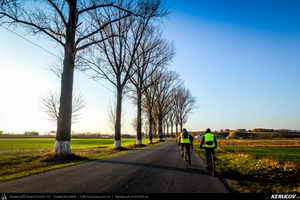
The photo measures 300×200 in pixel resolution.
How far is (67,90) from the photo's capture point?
12.5 metres

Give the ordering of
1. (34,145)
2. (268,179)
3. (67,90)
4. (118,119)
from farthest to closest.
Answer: (34,145) < (118,119) < (67,90) < (268,179)

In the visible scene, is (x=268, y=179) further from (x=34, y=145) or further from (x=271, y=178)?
(x=34, y=145)

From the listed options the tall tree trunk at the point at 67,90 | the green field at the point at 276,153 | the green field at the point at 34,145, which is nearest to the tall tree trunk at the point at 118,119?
the tall tree trunk at the point at 67,90

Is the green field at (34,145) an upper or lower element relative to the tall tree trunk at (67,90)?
lower

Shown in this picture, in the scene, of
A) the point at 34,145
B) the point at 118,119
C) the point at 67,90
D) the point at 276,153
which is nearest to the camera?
the point at 67,90

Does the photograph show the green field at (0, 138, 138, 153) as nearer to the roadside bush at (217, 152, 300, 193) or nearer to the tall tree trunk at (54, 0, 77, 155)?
the tall tree trunk at (54, 0, 77, 155)

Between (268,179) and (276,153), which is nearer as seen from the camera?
(268,179)

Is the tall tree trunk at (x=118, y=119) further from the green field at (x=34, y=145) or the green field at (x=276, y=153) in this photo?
the green field at (x=34, y=145)

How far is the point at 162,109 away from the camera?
4562cm

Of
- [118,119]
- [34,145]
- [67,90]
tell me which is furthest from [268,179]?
[34,145]

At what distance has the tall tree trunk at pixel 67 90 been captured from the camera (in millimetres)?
12164

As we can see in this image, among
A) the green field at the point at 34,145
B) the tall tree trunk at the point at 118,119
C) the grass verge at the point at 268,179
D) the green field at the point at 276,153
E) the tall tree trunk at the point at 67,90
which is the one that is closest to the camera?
the grass verge at the point at 268,179

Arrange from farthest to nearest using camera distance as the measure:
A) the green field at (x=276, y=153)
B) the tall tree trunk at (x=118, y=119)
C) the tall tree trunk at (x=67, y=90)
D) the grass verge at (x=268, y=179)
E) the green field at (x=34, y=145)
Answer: the green field at (x=34, y=145) < the tall tree trunk at (x=118, y=119) < the green field at (x=276, y=153) < the tall tree trunk at (x=67, y=90) < the grass verge at (x=268, y=179)

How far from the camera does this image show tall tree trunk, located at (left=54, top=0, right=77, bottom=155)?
12164mm
